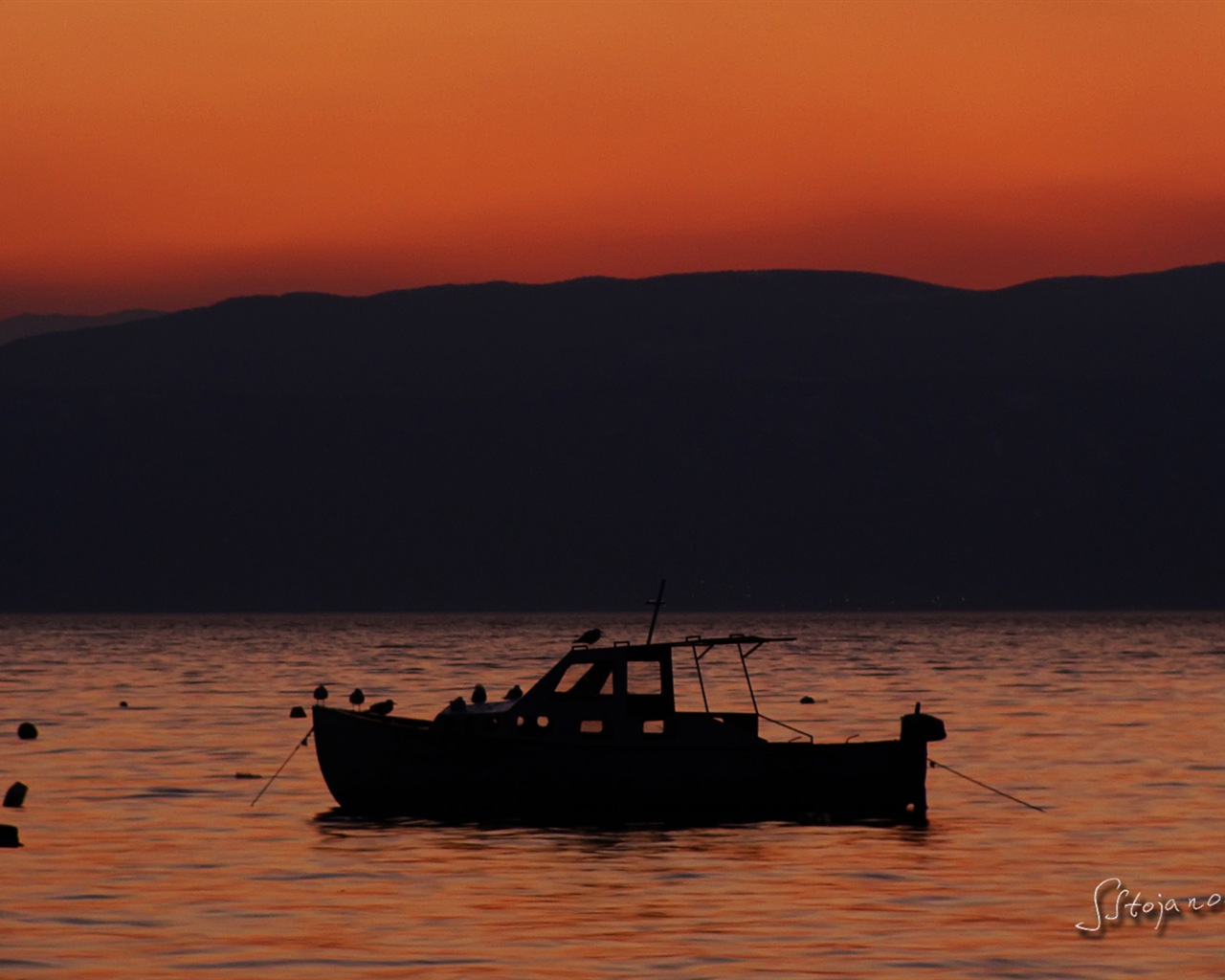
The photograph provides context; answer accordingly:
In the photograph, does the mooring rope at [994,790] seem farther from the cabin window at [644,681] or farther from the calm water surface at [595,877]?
the cabin window at [644,681]

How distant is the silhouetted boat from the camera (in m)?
44.2

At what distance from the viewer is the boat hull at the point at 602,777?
44219 millimetres

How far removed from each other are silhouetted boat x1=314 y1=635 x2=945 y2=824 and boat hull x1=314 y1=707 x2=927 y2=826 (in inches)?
0.8

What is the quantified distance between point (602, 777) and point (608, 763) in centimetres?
30

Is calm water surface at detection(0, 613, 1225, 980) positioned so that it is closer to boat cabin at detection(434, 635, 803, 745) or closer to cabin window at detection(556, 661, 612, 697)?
boat cabin at detection(434, 635, 803, 745)

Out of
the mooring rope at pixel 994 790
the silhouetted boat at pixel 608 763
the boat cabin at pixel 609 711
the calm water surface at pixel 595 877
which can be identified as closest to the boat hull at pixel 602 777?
the silhouetted boat at pixel 608 763

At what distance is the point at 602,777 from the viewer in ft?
145

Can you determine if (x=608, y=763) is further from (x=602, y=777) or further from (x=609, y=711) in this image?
(x=609, y=711)

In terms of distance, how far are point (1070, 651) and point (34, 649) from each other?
3061 inches

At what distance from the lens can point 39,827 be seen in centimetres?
4506

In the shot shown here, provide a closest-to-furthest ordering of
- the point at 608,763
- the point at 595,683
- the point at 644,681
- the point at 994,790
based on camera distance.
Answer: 1. the point at 608,763
2. the point at 595,683
3. the point at 644,681
4. the point at 994,790

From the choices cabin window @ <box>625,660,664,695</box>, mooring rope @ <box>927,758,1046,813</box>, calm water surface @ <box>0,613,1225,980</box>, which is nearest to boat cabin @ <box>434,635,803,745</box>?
cabin window @ <box>625,660,664,695</box>

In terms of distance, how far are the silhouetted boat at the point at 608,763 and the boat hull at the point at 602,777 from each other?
0.06 ft

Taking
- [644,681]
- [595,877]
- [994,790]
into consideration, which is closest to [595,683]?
[644,681]
